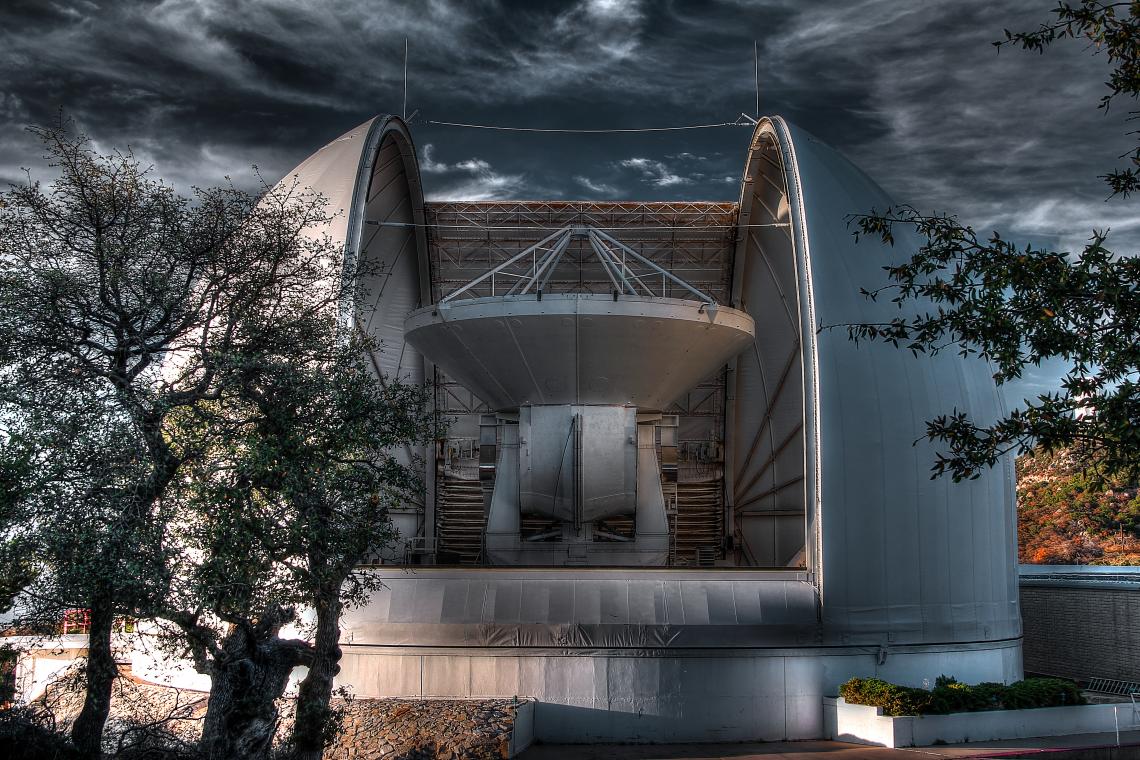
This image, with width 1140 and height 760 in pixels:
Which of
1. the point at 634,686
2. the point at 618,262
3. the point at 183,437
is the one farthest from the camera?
the point at 618,262

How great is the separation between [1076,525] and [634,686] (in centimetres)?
5256

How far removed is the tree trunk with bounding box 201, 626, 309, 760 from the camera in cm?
1316

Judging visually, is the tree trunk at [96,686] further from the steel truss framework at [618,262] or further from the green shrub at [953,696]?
the steel truss framework at [618,262]

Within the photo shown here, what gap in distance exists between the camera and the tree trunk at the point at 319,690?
13.7 m

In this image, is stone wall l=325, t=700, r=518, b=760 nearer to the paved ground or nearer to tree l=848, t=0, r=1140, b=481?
the paved ground

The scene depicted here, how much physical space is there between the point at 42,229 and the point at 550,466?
1488cm

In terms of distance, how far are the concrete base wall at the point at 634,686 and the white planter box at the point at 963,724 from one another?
2.44 feet

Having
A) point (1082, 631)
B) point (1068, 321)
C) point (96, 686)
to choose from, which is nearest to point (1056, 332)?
point (1068, 321)

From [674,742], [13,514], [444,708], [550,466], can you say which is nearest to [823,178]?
[550,466]

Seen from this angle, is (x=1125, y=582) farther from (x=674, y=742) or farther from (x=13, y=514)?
Result: (x=13, y=514)

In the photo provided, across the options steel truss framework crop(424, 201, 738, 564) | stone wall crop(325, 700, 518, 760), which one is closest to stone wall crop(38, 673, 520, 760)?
stone wall crop(325, 700, 518, 760)

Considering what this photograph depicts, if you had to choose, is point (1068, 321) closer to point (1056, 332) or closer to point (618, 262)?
point (1056, 332)

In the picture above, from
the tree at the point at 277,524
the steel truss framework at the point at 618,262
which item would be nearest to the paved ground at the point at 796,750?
the tree at the point at 277,524

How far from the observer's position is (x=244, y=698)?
13.4m
